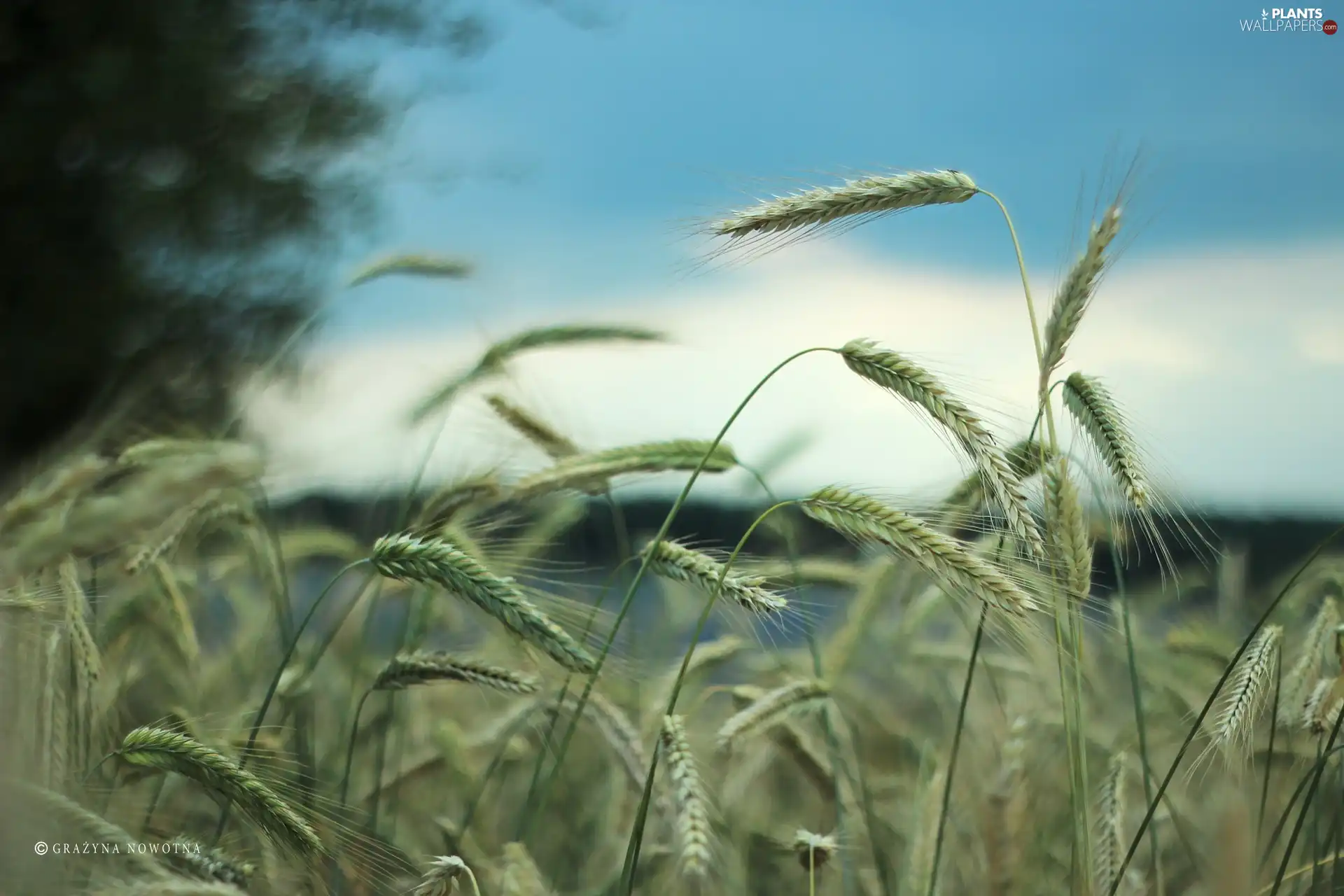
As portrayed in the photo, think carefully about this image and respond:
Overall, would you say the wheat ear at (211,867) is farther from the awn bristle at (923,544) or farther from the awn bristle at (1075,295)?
the awn bristle at (1075,295)

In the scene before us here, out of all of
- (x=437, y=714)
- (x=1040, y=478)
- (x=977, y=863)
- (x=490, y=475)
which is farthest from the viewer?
(x=437, y=714)

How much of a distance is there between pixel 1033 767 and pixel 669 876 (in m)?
0.49

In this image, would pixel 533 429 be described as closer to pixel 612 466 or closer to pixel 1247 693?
pixel 612 466

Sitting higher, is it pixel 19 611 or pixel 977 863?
pixel 19 611

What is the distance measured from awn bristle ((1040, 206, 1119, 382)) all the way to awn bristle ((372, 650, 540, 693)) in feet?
1.66

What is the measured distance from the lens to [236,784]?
817mm

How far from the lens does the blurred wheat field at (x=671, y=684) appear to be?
0.83 m

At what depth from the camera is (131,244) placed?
413 centimetres

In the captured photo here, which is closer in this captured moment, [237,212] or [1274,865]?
[1274,865]

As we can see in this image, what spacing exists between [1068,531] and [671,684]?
642 millimetres

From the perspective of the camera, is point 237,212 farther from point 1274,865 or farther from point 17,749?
point 1274,865

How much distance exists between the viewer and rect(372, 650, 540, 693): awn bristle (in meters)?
0.88

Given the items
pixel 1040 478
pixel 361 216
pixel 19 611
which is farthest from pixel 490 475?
pixel 361 216

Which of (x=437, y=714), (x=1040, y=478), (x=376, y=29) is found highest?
(x=376, y=29)
